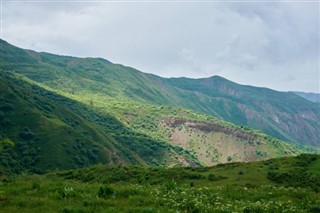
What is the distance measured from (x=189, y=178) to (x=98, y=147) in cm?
11568

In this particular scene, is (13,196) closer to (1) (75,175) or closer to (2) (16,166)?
(1) (75,175)

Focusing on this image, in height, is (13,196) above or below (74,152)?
above

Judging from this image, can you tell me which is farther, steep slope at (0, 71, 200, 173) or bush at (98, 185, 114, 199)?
steep slope at (0, 71, 200, 173)

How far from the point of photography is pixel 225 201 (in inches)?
726

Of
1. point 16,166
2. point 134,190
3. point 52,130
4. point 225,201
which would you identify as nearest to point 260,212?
point 225,201

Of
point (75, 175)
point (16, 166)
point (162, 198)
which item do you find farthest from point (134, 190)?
point (16, 166)

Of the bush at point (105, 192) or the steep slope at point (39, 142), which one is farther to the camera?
the steep slope at point (39, 142)

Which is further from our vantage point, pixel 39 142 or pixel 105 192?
pixel 39 142

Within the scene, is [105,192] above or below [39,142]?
above

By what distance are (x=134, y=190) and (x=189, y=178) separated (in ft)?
85.8

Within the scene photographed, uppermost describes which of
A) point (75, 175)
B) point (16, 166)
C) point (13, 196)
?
point (13, 196)

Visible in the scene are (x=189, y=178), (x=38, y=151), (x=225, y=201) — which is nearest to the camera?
(x=225, y=201)

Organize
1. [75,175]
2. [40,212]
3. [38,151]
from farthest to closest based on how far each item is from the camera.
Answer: [38,151], [75,175], [40,212]

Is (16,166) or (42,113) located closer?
(16,166)
